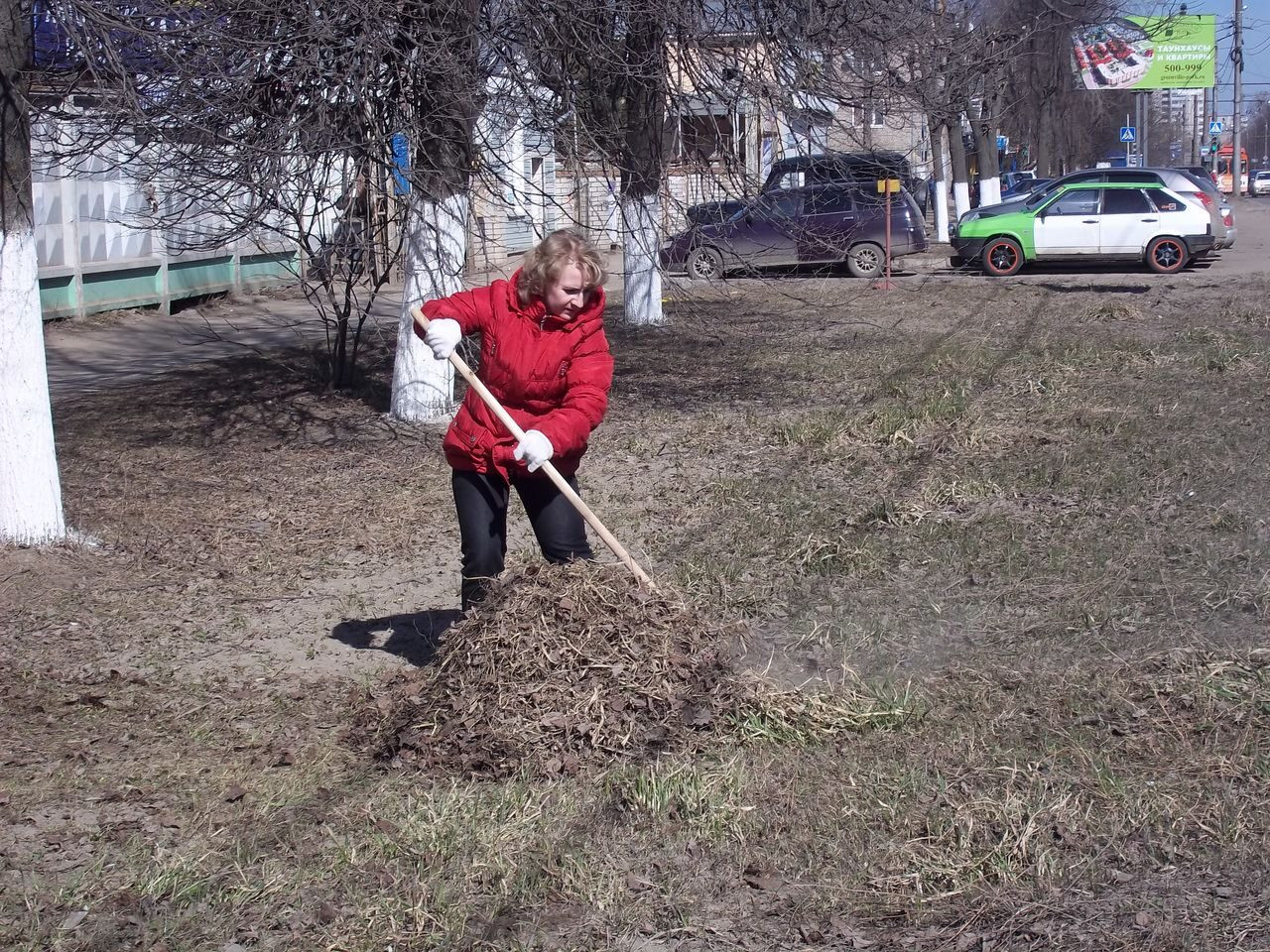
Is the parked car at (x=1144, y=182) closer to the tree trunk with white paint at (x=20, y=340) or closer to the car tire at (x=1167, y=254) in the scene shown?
the car tire at (x=1167, y=254)

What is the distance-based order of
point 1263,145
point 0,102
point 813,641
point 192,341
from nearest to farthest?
point 813,641 < point 0,102 < point 192,341 < point 1263,145

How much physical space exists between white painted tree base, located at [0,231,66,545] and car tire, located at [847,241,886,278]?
53.0ft

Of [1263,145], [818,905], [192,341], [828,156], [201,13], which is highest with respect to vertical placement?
[1263,145]

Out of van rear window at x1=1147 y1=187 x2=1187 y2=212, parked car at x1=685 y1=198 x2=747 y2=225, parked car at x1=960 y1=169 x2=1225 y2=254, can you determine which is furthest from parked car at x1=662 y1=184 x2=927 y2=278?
van rear window at x1=1147 y1=187 x2=1187 y2=212

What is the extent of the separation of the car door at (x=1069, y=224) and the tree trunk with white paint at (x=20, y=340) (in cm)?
1793

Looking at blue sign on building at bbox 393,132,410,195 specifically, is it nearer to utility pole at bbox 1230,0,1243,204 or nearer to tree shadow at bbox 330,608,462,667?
tree shadow at bbox 330,608,462,667

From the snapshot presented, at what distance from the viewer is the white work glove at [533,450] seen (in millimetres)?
4172

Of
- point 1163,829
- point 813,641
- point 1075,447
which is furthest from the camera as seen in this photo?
point 1075,447

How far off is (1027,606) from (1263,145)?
147437mm

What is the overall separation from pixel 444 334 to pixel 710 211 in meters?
5.64

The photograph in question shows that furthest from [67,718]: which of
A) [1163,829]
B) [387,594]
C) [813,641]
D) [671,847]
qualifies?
[1163,829]

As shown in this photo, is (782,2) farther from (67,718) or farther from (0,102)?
(67,718)

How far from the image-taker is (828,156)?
30.0 ft

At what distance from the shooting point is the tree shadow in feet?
17.7
